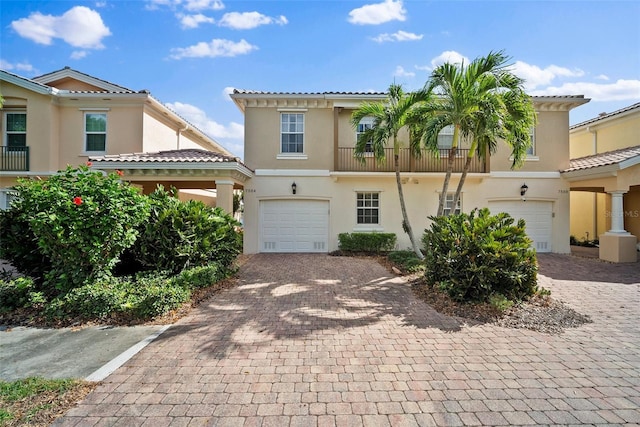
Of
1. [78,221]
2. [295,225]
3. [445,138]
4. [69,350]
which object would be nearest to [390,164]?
[445,138]

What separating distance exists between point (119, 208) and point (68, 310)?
189 centimetres

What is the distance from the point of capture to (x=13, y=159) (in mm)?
12383

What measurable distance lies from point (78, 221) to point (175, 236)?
178cm

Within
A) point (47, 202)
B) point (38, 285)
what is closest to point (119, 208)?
point (47, 202)

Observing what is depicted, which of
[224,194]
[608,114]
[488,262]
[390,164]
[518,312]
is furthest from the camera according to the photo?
[608,114]

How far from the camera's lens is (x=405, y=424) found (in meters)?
2.70

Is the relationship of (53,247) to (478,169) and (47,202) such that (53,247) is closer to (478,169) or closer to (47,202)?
(47,202)

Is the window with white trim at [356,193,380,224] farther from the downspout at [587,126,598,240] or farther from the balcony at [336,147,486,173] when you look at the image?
the downspout at [587,126,598,240]

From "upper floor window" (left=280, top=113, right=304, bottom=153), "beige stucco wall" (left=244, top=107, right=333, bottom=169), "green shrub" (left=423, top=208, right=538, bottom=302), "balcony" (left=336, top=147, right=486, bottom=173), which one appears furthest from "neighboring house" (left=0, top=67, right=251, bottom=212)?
"green shrub" (left=423, top=208, right=538, bottom=302)

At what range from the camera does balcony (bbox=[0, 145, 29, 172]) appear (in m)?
12.4

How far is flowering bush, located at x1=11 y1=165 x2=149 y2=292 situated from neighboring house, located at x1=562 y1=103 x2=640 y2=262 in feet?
48.6

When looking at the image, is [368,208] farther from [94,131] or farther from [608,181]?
[94,131]

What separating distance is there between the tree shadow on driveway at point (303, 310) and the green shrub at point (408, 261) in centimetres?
63

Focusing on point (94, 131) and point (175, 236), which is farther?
point (94, 131)
